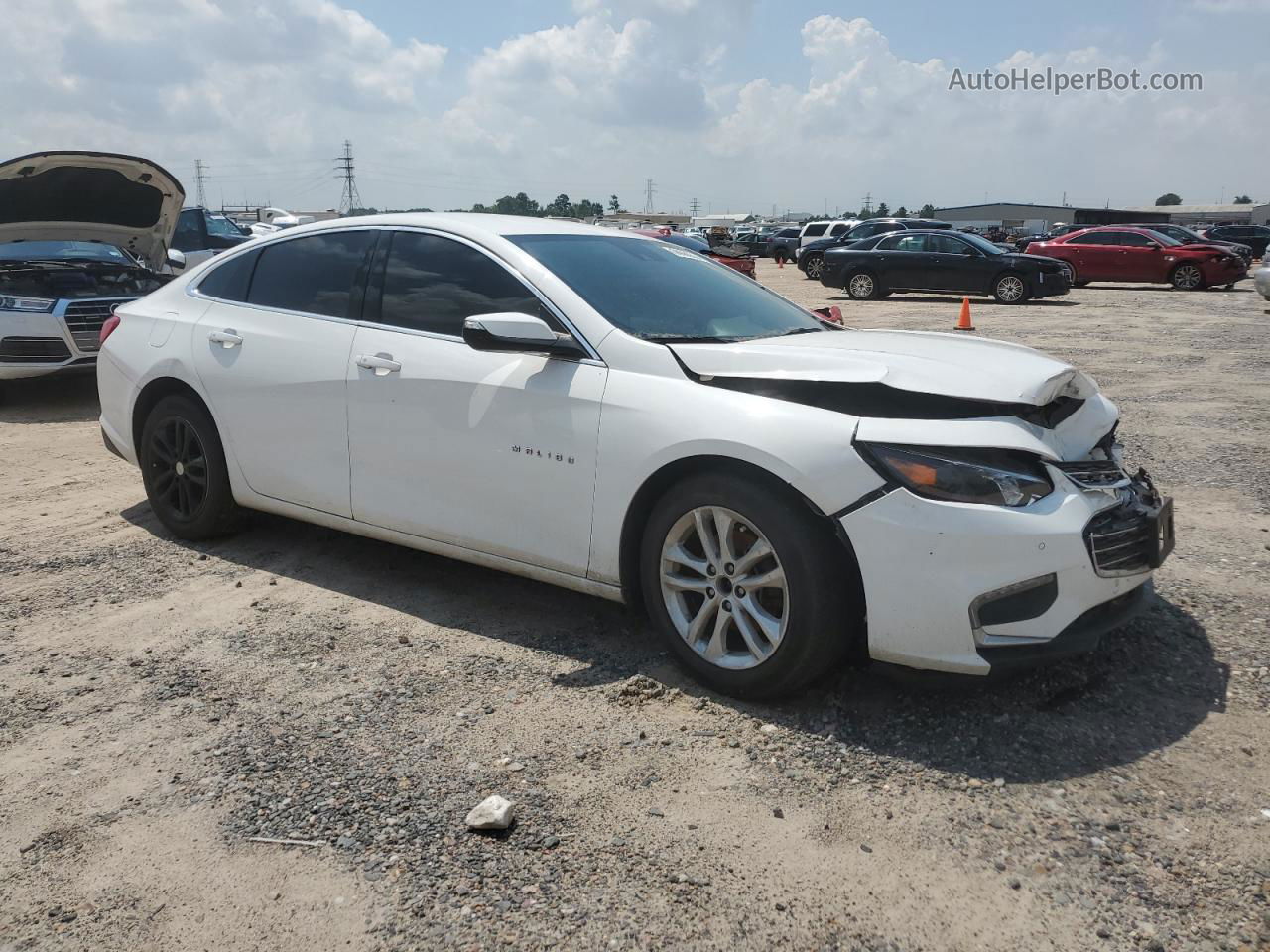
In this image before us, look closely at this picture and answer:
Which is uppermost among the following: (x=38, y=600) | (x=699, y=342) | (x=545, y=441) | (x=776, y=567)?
(x=699, y=342)

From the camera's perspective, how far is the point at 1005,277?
21.2 metres

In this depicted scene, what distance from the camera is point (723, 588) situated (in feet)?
11.3

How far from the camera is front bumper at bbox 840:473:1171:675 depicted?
9.96 ft

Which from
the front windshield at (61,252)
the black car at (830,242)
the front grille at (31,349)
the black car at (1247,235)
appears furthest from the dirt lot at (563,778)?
the black car at (1247,235)

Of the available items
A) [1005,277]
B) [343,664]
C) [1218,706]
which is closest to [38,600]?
[343,664]

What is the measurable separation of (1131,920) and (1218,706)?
1312 millimetres

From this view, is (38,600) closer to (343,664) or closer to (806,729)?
(343,664)

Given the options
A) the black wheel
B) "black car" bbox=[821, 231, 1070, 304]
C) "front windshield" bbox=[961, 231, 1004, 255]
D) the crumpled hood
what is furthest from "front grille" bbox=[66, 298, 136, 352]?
"front windshield" bbox=[961, 231, 1004, 255]

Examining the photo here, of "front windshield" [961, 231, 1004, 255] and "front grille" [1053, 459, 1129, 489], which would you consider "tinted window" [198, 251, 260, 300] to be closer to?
"front grille" [1053, 459, 1129, 489]

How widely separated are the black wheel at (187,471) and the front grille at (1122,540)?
379 cm

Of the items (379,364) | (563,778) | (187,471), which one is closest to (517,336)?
(379,364)

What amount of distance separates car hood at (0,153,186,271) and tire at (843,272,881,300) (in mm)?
15574

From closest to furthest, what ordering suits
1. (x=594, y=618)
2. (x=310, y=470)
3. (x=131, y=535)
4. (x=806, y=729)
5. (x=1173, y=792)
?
(x=1173, y=792) < (x=806, y=729) < (x=594, y=618) < (x=310, y=470) < (x=131, y=535)

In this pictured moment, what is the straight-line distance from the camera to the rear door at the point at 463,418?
3.77 metres
